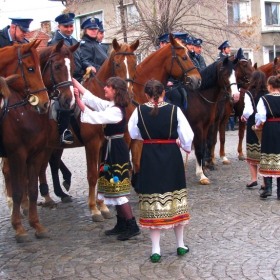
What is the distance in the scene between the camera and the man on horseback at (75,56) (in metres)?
7.92

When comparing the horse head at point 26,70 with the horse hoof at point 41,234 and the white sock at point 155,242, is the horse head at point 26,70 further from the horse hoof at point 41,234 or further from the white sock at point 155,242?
the white sock at point 155,242

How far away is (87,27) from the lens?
889cm

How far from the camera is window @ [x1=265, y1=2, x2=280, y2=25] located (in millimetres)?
36188

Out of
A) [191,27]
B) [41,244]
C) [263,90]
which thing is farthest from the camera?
[191,27]

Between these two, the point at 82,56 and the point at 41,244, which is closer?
the point at 41,244

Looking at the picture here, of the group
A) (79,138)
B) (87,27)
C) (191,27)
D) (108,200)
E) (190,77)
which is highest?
(191,27)

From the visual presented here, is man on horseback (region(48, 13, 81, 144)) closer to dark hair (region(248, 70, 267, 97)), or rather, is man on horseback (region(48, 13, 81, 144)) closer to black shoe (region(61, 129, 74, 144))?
black shoe (region(61, 129, 74, 144))

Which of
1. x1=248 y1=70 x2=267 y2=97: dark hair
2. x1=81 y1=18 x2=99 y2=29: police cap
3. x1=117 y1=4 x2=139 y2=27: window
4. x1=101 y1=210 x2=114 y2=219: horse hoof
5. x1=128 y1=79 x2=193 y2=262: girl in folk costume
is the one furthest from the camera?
x1=117 y1=4 x2=139 y2=27: window

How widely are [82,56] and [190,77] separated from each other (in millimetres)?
1984

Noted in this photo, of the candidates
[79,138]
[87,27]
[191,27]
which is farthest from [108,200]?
[191,27]

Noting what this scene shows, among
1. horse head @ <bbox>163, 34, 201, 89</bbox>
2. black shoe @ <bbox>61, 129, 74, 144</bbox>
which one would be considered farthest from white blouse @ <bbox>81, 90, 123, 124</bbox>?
horse head @ <bbox>163, 34, 201, 89</bbox>

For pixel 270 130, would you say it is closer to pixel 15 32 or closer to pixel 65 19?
pixel 65 19

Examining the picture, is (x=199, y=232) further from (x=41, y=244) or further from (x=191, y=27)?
(x=191, y=27)

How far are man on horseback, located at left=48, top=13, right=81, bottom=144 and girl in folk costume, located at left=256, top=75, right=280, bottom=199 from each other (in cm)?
305
